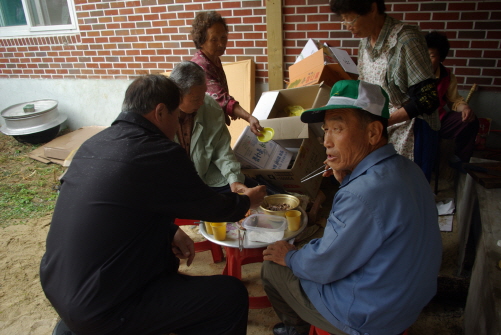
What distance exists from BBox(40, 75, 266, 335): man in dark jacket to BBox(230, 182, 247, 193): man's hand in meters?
0.64

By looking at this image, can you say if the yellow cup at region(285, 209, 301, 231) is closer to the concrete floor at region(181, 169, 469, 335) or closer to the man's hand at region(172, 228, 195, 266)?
the man's hand at region(172, 228, 195, 266)

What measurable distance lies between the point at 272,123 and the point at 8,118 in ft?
14.0

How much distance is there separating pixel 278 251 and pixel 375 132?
744 millimetres

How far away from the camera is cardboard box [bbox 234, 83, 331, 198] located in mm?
3117

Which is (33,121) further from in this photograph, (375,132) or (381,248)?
(381,248)

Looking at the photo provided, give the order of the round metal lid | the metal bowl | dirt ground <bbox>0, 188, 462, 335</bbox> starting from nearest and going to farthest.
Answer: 1. dirt ground <bbox>0, 188, 462, 335</bbox>
2. the metal bowl
3. the round metal lid

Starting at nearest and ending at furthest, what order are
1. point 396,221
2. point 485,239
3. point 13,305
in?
point 396,221 → point 485,239 → point 13,305

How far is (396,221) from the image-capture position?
1160 millimetres

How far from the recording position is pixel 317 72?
3.40 meters

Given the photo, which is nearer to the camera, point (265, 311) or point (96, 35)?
point (265, 311)

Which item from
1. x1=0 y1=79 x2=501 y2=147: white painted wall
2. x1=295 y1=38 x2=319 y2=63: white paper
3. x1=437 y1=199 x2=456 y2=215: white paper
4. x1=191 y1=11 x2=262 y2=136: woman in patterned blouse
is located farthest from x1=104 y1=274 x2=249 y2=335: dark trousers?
x1=0 y1=79 x2=501 y2=147: white painted wall

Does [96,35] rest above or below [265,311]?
above

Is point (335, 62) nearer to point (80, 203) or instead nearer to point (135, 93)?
point (135, 93)

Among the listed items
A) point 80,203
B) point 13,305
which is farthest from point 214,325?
point 13,305
